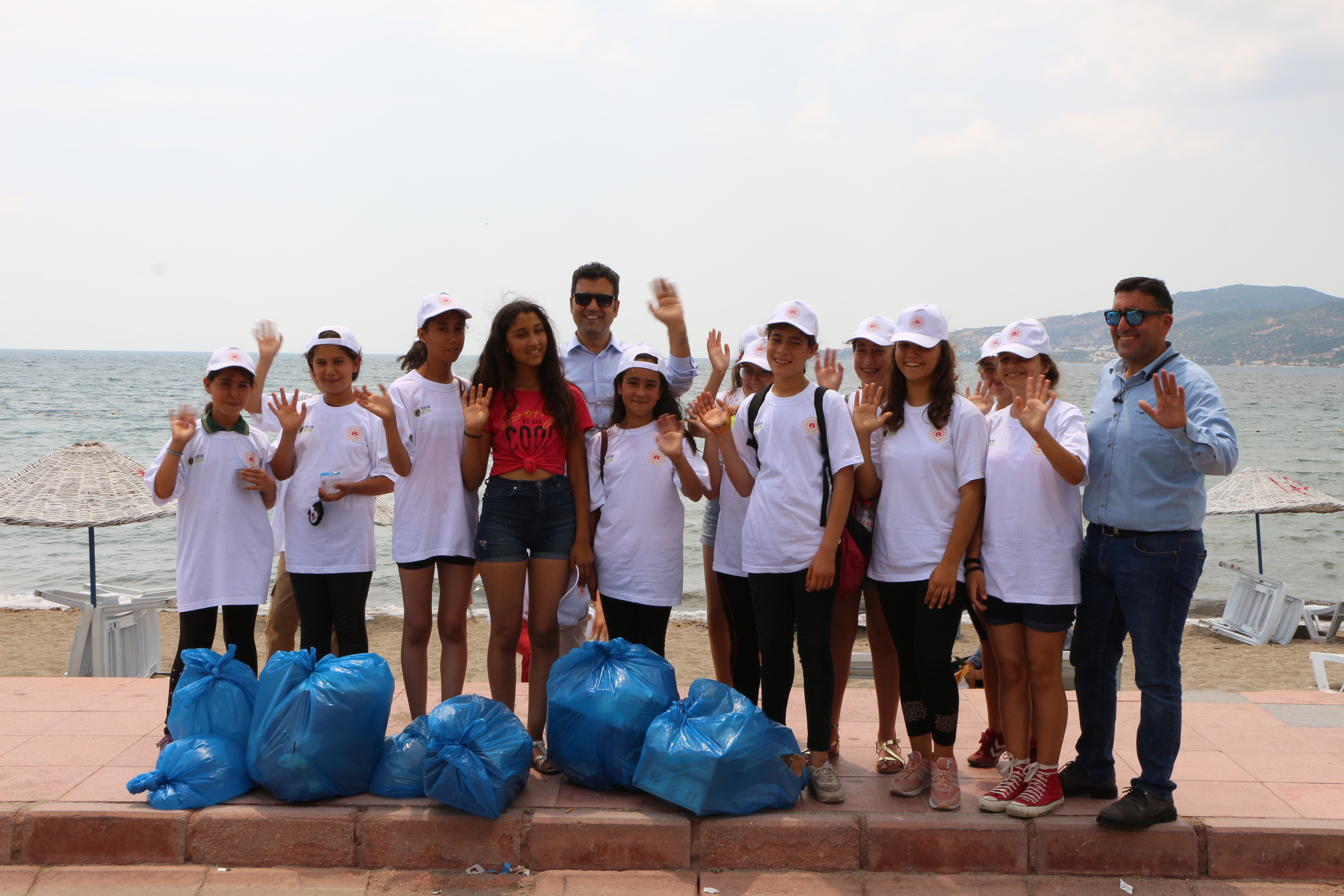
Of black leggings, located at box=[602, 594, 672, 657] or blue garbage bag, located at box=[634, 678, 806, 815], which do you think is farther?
black leggings, located at box=[602, 594, 672, 657]

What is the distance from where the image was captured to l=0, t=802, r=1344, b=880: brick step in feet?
11.7

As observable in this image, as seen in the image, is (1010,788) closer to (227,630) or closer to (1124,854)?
(1124,854)

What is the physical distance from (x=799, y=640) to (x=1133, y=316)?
1826mm

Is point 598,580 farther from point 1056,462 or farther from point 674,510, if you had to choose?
point 1056,462

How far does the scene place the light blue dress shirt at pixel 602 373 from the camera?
15.1 ft

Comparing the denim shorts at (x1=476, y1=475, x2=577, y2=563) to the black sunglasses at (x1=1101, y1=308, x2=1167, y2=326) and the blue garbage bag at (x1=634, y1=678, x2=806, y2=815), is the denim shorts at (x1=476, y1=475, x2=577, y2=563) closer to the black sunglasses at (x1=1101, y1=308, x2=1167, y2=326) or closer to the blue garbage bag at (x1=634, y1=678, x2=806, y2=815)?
the blue garbage bag at (x1=634, y1=678, x2=806, y2=815)

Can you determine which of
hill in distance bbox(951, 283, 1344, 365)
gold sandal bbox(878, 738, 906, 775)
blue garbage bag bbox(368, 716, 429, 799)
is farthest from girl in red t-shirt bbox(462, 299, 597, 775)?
hill in distance bbox(951, 283, 1344, 365)

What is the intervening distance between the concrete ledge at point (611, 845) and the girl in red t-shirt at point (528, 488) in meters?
0.47

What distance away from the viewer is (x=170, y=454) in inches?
166

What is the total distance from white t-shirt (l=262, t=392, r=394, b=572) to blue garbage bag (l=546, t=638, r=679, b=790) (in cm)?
114

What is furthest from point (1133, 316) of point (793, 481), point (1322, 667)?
point (1322, 667)

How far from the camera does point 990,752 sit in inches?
168

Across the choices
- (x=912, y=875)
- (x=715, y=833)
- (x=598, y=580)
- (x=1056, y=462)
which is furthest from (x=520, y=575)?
(x=1056, y=462)

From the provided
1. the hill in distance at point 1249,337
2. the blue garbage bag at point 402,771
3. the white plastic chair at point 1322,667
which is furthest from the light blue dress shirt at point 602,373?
the hill in distance at point 1249,337
